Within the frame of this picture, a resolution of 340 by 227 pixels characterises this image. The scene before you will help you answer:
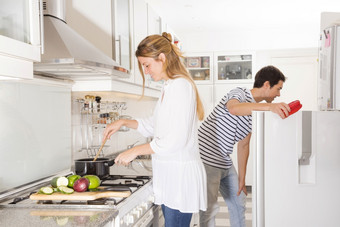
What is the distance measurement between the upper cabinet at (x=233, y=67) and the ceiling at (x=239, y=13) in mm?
421

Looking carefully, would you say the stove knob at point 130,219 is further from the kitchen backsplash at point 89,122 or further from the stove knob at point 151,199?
the kitchen backsplash at point 89,122

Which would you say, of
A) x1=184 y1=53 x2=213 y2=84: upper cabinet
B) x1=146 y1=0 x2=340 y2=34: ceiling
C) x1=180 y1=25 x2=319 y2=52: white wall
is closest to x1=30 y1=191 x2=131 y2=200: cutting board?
x1=146 y1=0 x2=340 y2=34: ceiling

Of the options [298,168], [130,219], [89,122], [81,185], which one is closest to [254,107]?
[298,168]

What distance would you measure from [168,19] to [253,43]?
1.43 meters

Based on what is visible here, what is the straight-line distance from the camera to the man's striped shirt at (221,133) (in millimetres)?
2238

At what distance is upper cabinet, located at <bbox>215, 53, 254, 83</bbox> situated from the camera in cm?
520

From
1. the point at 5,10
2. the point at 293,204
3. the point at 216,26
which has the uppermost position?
Answer: the point at 216,26

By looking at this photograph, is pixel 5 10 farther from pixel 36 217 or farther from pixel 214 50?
pixel 214 50

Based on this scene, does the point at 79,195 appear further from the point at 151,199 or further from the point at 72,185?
the point at 151,199

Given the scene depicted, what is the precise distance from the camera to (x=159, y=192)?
175cm

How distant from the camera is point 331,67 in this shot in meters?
1.87

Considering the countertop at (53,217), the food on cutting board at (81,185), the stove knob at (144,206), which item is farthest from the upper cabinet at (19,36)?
the stove knob at (144,206)

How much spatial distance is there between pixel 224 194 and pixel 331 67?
3.56ft

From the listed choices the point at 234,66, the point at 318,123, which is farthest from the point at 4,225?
the point at 234,66
